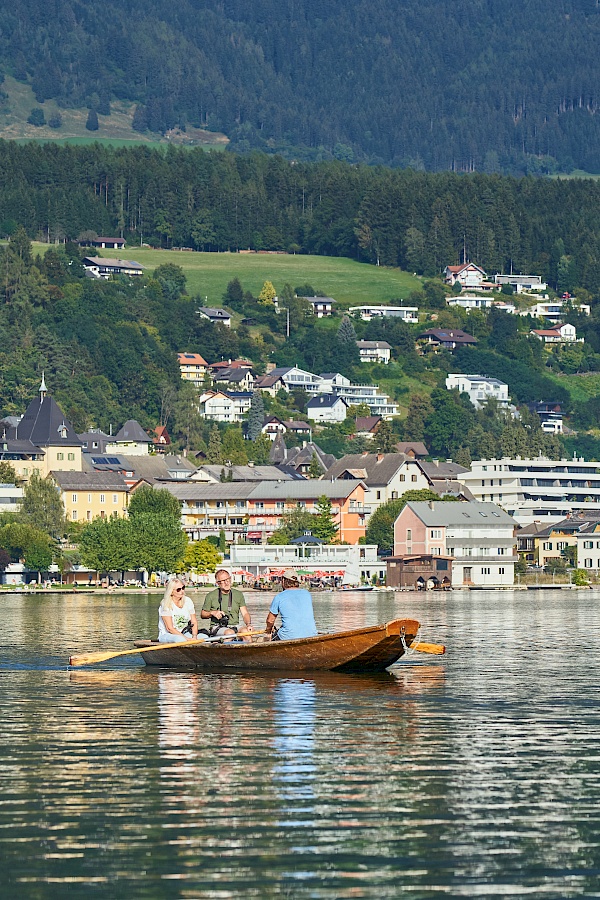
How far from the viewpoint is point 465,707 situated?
35562 millimetres

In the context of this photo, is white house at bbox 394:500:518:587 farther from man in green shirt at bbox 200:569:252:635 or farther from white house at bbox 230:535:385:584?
man in green shirt at bbox 200:569:252:635

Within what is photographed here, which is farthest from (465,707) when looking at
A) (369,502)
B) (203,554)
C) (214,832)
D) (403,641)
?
(369,502)

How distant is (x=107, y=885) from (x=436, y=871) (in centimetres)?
345

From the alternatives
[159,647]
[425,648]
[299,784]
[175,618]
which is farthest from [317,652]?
[299,784]

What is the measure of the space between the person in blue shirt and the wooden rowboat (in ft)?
1.43

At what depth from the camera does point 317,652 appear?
131ft

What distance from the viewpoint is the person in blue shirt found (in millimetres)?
39812

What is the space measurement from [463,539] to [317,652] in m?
129

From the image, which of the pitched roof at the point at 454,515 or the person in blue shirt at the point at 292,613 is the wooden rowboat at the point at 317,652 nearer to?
the person in blue shirt at the point at 292,613

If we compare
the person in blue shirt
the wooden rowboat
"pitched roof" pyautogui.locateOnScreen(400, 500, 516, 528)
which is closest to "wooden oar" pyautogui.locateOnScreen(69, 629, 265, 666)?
the wooden rowboat

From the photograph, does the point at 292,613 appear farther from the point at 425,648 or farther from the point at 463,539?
the point at 463,539

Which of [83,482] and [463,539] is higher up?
[83,482]

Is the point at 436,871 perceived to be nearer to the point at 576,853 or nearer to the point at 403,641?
the point at 576,853

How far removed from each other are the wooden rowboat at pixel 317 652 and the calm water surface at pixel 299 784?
0.42 metres
